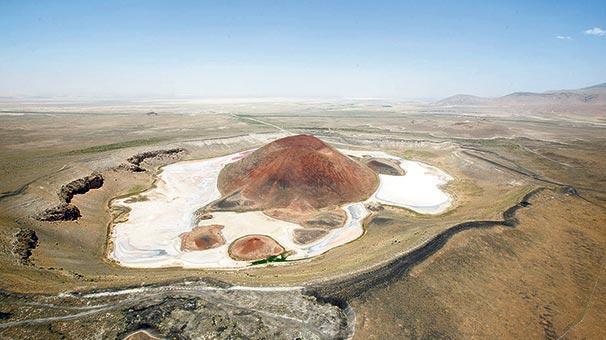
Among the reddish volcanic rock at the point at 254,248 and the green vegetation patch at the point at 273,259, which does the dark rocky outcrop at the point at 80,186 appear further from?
the green vegetation patch at the point at 273,259

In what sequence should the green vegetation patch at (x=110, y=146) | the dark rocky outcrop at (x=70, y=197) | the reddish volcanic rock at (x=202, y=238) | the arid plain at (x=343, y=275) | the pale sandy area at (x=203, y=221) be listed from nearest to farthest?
1. the arid plain at (x=343, y=275)
2. the pale sandy area at (x=203, y=221)
3. the reddish volcanic rock at (x=202, y=238)
4. the dark rocky outcrop at (x=70, y=197)
5. the green vegetation patch at (x=110, y=146)

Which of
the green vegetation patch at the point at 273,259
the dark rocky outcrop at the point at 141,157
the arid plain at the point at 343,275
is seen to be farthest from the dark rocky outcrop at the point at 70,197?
the green vegetation patch at the point at 273,259

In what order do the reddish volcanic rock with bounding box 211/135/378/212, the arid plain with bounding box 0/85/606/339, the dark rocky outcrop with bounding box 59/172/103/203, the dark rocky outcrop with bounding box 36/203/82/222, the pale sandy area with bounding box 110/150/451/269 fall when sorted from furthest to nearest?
the reddish volcanic rock with bounding box 211/135/378/212 < the dark rocky outcrop with bounding box 59/172/103/203 < the dark rocky outcrop with bounding box 36/203/82/222 < the pale sandy area with bounding box 110/150/451/269 < the arid plain with bounding box 0/85/606/339

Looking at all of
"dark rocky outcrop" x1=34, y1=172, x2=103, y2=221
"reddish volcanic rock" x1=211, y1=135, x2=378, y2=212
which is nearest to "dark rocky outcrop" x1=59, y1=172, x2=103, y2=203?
"dark rocky outcrop" x1=34, y1=172, x2=103, y2=221

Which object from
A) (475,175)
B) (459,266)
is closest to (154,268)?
(459,266)

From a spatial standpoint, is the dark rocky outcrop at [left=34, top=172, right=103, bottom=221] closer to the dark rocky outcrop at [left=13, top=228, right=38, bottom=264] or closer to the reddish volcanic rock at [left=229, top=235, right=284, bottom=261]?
the dark rocky outcrop at [left=13, top=228, right=38, bottom=264]

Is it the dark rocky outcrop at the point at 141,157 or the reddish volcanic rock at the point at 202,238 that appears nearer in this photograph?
the reddish volcanic rock at the point at 202,238
